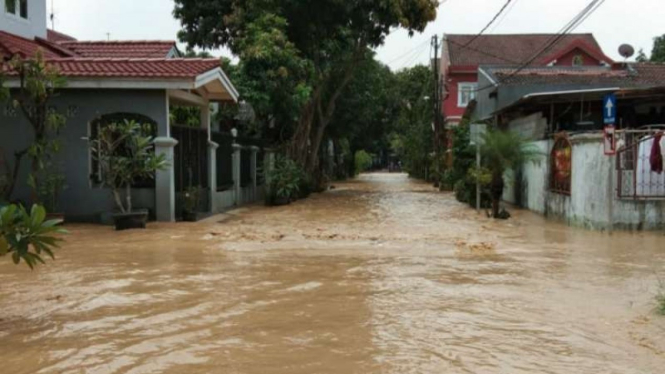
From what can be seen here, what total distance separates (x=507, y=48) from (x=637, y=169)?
3297 cm

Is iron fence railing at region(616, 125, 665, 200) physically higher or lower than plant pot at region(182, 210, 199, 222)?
higher

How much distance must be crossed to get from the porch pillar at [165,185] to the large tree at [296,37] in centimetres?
656

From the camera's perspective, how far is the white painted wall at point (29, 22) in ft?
55.1

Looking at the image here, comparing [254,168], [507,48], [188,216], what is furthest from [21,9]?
[507,48]

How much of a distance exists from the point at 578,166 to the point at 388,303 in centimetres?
852

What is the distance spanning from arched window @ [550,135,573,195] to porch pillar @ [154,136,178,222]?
8465 mm

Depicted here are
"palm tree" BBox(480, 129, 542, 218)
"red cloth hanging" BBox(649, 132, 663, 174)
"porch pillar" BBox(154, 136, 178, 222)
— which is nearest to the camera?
"red cloth hanging" BBox(649, 132, 663, 174)

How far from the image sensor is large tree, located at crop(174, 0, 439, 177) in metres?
20.7

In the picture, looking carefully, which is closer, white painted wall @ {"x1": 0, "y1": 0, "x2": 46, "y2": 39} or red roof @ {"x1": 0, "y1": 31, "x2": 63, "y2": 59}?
red roof @ {"x1": 0, "y1": 31, "x2": 63, "y2": 59}

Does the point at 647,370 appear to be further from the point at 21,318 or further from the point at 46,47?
the point at 46,47

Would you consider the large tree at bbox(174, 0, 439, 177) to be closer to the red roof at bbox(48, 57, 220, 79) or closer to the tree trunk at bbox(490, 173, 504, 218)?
the red roof at bbox(48, 57, 220, 79)

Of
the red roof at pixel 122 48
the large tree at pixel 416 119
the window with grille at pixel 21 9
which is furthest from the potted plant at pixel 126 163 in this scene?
the large tree at pixel 416 119

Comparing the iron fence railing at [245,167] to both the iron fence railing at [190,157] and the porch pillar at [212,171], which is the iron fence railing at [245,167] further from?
the iron fence railing at [190,157]

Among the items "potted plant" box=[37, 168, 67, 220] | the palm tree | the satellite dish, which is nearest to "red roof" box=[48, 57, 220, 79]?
"potted plant" box=[37, 168, 67, 220]
